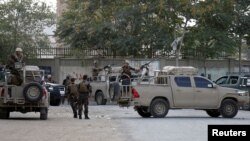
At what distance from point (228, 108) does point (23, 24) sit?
24276 mm

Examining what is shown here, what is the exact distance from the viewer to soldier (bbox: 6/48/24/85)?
22438 millimetres

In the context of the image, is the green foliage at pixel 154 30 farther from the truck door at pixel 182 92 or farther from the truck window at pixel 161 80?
the truck door at pixel 182 92

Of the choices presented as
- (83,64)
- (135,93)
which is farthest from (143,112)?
(83,64)

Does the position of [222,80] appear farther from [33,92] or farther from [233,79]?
[33,92]

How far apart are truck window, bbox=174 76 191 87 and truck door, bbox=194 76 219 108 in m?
0.32

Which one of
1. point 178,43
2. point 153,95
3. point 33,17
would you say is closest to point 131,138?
point 153,95

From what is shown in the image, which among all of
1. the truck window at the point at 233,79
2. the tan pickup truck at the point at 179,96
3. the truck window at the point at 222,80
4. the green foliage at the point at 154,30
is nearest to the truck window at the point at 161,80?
the tan pickup truck at the point at 179,96

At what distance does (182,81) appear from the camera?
2598cm

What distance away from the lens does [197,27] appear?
4334 cm

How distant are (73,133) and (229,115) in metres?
10.4

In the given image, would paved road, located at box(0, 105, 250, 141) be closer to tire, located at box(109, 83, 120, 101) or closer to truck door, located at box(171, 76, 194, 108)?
truck door, located at box(171, 76, 194, 108)

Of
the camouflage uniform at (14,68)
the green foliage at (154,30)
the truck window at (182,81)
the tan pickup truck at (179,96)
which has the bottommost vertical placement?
the tan pickup truck at (179,96)

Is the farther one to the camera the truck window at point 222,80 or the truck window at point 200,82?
the truck window at point 222,80

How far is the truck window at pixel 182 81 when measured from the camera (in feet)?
85.0
